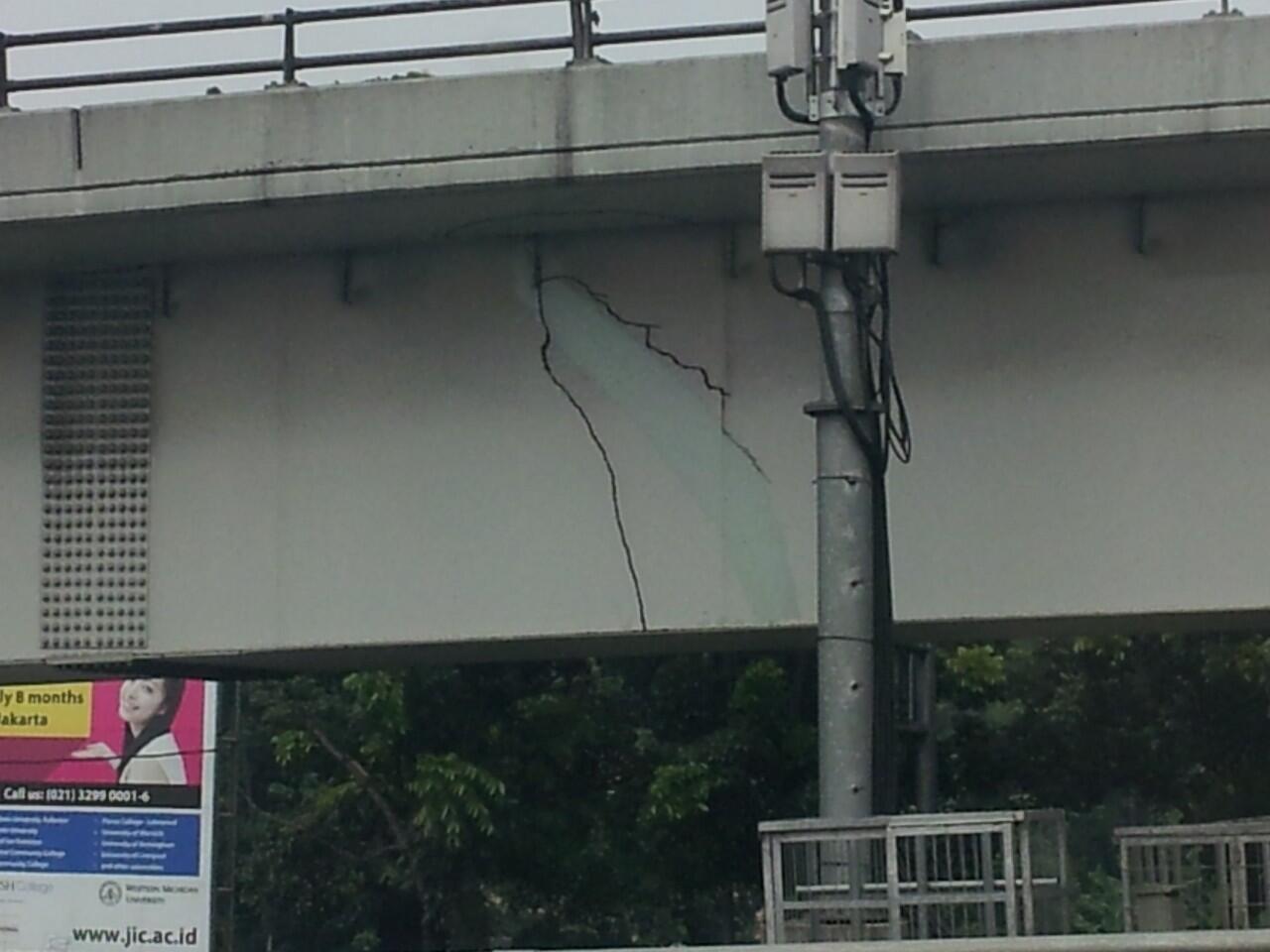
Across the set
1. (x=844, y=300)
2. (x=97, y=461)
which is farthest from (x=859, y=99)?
(x=97, y=461)

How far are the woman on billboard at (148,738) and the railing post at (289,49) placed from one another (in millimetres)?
20649

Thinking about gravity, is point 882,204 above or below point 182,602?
above

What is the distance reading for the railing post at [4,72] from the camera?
468 inches

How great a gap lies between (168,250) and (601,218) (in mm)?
2246

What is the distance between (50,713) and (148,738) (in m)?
1.50

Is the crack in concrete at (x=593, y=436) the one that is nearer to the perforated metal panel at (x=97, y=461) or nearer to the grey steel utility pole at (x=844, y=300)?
the grey steel utility pole at (x=844, y=300)

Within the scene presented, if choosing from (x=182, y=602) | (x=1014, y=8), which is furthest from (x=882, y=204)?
(x=182, y=602)

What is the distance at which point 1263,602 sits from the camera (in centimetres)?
1070

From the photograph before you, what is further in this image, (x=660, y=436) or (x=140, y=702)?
(x=140, y=702)

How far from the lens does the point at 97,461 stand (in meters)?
12.2

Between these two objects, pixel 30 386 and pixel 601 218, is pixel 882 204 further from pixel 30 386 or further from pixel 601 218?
pixel 30 386

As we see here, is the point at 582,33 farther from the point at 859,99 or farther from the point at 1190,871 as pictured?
the point at 1190,871

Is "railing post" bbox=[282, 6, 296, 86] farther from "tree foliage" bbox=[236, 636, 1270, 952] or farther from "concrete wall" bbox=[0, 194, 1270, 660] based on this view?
"tree foliage" bbox=[236, 636, 1270, 952]

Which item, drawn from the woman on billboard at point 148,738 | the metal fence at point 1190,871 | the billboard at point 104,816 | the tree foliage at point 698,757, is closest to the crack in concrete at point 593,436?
the metal fence at point 1190,871
